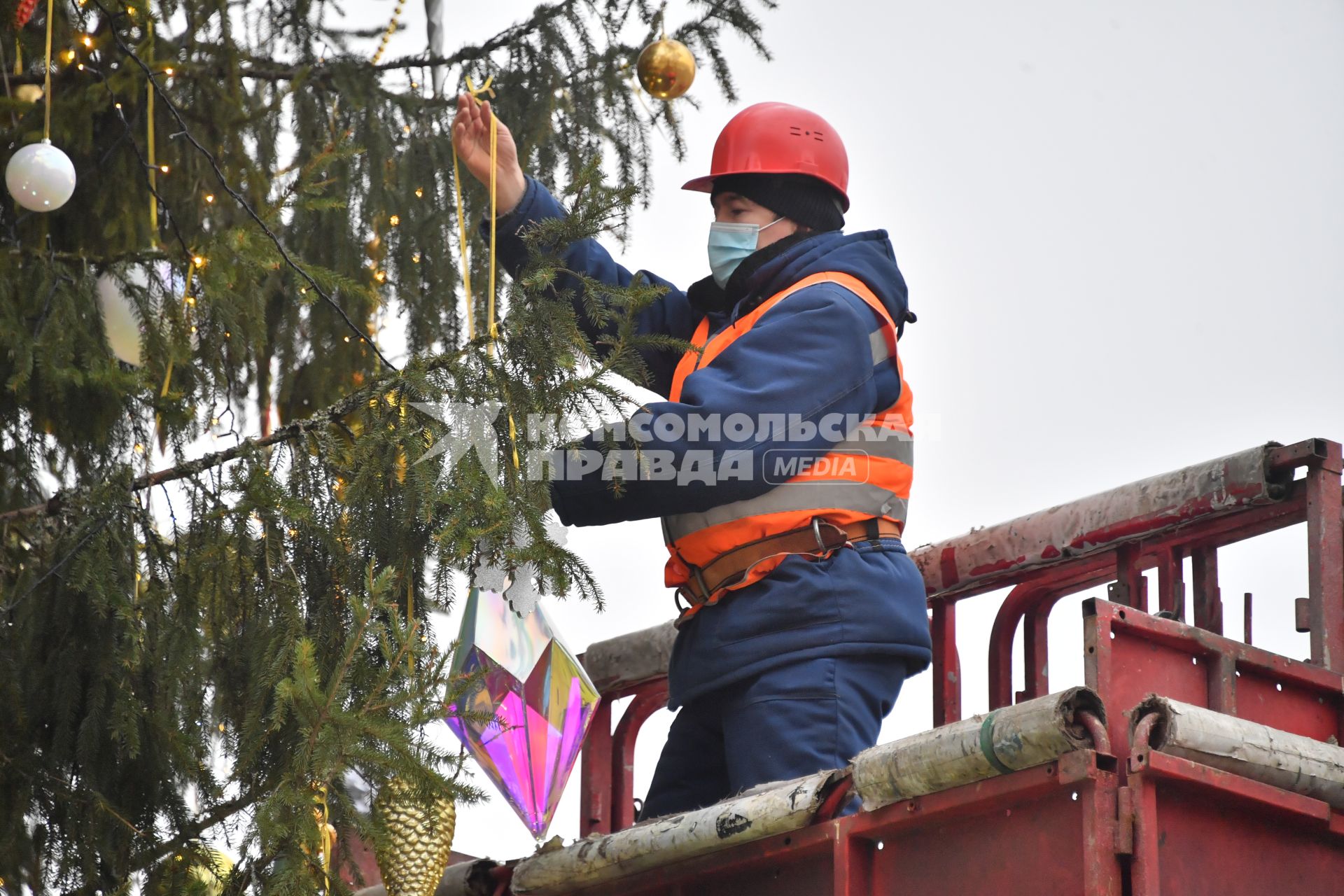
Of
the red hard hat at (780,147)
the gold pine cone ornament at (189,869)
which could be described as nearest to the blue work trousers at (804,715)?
the gold pine cone ornament at (189,869)

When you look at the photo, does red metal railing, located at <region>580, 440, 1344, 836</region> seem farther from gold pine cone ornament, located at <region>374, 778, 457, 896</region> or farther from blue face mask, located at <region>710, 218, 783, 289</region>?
gold pine cone ornament, located at <region>374, 778, 457, 896</region>

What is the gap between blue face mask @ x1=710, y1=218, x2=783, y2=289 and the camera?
4.58 m

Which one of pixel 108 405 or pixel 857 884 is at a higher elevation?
pixel 108 405

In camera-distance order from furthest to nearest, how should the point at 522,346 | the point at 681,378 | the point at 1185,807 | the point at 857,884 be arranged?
1. the point at 681,378
2. the point at 522,346
3. the point at 857,884
4. the point at 1185,807

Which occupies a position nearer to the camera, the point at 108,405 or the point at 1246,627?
the point at 1246,627

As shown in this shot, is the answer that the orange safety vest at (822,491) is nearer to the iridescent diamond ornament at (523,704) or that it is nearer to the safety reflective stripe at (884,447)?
the safety reflective stripe at (884,447)

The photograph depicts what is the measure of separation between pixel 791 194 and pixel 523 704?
1.55 meters

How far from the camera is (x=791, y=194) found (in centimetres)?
461

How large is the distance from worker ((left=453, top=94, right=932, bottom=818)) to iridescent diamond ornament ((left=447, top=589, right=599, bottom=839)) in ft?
1.15

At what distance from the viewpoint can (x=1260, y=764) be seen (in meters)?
2.91

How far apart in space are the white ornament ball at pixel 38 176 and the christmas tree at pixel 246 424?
1.64 ft

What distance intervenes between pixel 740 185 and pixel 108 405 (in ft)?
6.57

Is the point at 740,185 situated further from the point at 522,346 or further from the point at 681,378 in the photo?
the point at 522,346

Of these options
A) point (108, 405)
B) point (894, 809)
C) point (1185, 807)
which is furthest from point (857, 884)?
point (108, 405)
